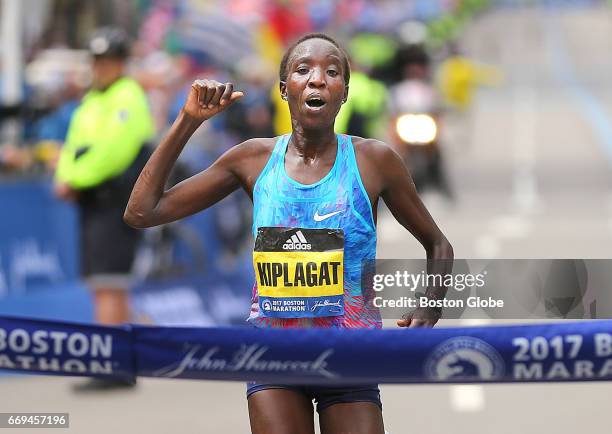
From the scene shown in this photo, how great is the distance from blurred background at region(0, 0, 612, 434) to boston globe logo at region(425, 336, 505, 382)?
4.37m

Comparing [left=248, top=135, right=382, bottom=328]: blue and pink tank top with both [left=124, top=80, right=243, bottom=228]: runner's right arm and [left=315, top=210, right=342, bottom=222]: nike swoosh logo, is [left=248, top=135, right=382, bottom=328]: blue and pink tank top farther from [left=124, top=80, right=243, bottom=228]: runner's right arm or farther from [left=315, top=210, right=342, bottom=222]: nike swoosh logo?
[left=124, top=80, right=243, bottom=228]: runner's right arm

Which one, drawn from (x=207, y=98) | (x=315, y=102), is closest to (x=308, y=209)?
(x=315, y=102)

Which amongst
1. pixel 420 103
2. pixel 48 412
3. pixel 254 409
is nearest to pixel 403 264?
pixel 254 409

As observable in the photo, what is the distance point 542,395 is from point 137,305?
3095mm

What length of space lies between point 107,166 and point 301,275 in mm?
4934

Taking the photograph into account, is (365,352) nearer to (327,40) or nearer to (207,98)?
(207,98)

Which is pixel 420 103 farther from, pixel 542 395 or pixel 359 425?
pixel 359 425

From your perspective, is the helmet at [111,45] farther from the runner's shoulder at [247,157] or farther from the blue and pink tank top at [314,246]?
the blue and pink tank top at [314,246]

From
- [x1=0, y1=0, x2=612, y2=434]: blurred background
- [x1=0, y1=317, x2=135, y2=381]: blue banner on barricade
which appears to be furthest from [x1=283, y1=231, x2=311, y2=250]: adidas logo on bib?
[x1=0, y1=0, x2=612, y2=434]: blurred background

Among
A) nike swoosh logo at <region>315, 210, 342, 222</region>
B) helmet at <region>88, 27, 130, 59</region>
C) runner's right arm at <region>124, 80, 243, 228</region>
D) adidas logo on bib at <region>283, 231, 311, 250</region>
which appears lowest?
adidas logo on bib at <region>283, 231, 311, 250</region>

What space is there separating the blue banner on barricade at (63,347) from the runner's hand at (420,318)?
3.09 ft

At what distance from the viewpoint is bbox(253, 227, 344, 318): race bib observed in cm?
460

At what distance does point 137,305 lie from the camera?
35.7 feet

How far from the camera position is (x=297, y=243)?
15.2 feet
